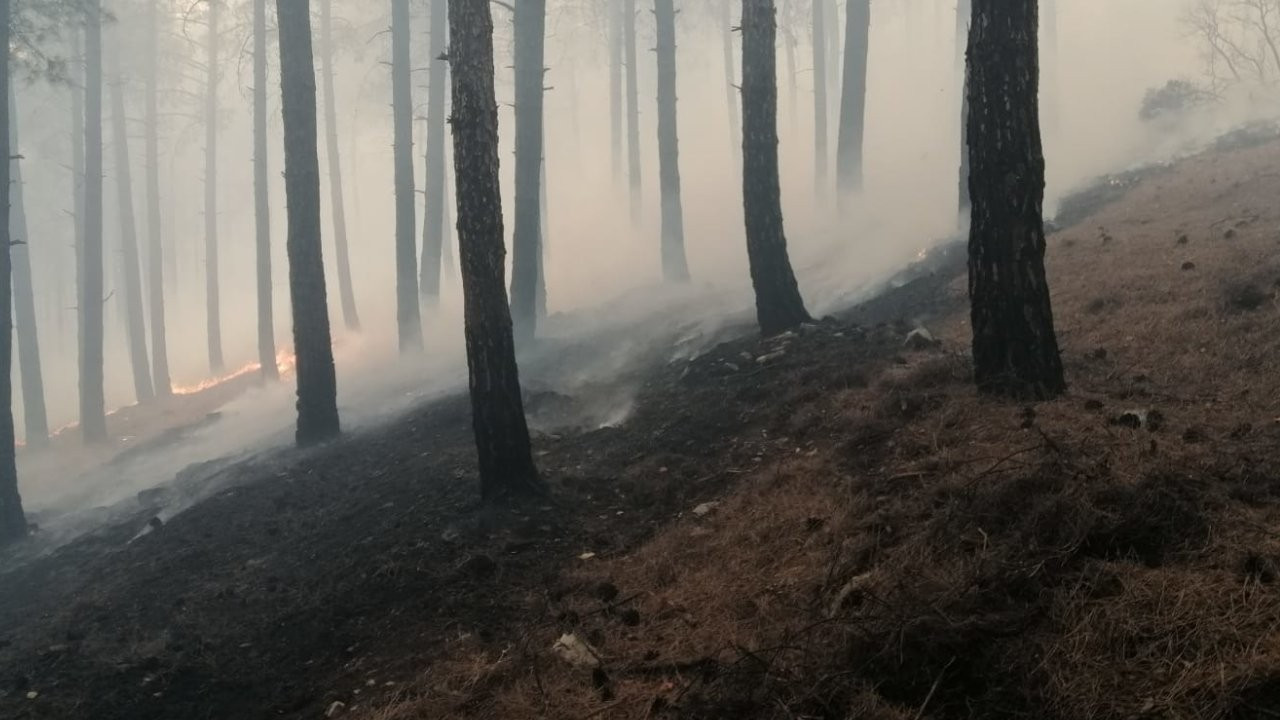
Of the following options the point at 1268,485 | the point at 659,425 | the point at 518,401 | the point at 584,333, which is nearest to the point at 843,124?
the point at 584,333

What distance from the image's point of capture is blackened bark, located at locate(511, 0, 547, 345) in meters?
18.1

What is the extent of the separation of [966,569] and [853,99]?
21568 millimetres

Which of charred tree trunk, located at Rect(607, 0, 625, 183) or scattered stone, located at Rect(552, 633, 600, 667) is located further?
charred tree trunk, located at Rect(607, 0, 625, 183)

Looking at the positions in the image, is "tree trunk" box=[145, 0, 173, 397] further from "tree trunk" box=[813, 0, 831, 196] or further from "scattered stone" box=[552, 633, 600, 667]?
"scattered stone" box=[552, 633, 600, 667]

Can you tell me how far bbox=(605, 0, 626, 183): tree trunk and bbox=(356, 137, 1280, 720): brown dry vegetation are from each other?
89.7 ft

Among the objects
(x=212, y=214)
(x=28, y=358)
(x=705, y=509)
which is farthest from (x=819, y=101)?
(x=705, y=509)

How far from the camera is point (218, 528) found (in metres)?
10.2

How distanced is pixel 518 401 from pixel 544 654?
3313mm

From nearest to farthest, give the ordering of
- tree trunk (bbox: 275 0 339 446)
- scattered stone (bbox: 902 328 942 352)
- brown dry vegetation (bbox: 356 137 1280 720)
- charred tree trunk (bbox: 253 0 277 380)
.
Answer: brown dry vegetation (bbox: 356 137 1280 720) → scattered stone (bbox: 902 328 942 352) → tree trunk (bbox: 275 0 339 446) → charred tree trunk (bbox: 253 0 277 380)

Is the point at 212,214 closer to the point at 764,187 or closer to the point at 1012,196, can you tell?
the point at 764,187

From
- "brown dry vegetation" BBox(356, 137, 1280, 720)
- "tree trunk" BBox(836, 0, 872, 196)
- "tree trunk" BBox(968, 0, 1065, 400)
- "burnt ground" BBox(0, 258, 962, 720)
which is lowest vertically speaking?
"burnt ground" BBox(0, 258, 962, 720)

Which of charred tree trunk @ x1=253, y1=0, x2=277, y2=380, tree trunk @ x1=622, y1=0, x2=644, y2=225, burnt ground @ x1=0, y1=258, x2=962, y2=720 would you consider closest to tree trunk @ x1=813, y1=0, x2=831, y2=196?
tree trunk @ x1=622, y1=0, x2=644, y2=225

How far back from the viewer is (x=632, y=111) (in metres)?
29.9

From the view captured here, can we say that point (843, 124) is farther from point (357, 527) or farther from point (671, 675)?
point (671, 675)
